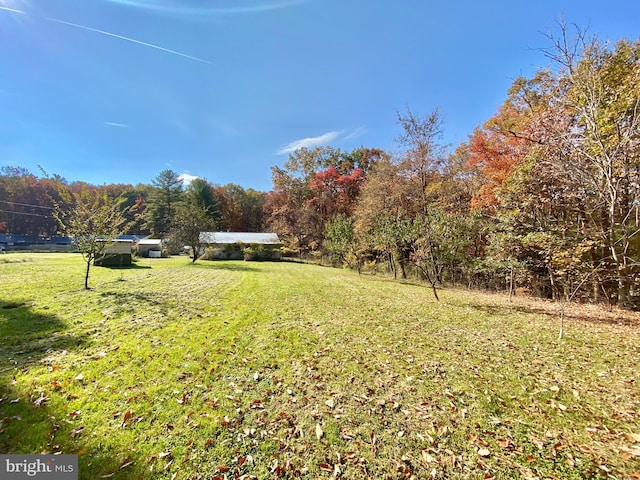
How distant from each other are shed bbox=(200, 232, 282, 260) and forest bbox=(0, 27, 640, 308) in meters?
5.21

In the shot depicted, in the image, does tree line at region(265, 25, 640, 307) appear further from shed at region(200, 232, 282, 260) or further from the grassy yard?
shed at region(200, 232, 282, 260)

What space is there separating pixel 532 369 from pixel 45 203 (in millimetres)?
68293

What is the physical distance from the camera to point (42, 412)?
2576mm

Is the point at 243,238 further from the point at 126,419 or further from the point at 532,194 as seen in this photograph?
the point at 126,419

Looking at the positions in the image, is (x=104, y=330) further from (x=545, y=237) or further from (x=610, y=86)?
(x=610, y=86)

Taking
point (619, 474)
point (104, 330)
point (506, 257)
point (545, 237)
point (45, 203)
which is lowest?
point (104, 330)

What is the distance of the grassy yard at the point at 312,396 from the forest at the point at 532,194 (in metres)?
2.20

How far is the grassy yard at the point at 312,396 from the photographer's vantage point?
215cm

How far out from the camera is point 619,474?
2020mm

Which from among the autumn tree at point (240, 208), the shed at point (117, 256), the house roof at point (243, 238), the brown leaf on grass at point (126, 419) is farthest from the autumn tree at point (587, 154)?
the autumn tree at point (240, 208)

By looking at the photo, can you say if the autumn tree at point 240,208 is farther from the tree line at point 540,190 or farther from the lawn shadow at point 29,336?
the lawn shadow at point 29,336

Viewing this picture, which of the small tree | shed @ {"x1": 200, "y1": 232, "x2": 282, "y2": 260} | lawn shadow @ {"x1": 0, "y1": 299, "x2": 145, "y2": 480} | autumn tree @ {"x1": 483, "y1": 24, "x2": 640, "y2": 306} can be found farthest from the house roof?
autumn tree @ {"x1": 483, "y1": 24, "x2": 640, "y2": 306}

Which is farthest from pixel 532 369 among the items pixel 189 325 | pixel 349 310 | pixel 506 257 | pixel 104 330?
pixel 506 257

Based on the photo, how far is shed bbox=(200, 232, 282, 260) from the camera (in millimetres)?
25500
